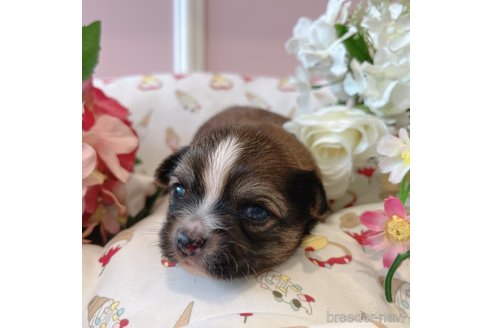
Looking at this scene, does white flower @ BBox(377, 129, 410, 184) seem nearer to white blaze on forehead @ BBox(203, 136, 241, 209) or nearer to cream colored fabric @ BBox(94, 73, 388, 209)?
white blaze on forehead @ BBox(203, 136, 241, 209)

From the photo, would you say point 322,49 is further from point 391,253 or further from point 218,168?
point 391,253

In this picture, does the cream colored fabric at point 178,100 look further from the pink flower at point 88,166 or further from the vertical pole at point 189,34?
the vertical pole at point 189,34

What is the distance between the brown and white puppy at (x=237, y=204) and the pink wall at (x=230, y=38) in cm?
149

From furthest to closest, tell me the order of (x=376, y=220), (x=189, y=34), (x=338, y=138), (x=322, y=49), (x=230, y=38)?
1. (x=230, y=38)
2. (x=189, y=34)
3. (x=322, y=49)
4. (x=338, y=138)
5. (x=376, y=220)

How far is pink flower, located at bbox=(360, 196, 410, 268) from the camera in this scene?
1142 millimetres

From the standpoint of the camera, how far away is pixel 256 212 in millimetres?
1258

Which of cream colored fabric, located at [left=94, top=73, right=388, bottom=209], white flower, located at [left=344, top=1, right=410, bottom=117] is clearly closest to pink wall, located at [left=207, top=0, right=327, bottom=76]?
cream colored fabric, located at [left=94, top=73, right=388, bottom=209]

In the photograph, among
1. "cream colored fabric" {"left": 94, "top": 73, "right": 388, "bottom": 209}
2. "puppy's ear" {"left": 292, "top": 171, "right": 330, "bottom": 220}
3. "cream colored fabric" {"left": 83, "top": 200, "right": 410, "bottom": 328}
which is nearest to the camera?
"cream colored fabric" {"left": 83, "top": 200, "right": 410, "bottom": 328}

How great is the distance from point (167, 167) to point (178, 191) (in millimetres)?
174

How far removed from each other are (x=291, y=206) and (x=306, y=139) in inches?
15.6

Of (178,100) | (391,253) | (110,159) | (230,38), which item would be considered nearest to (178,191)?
(110,159)
